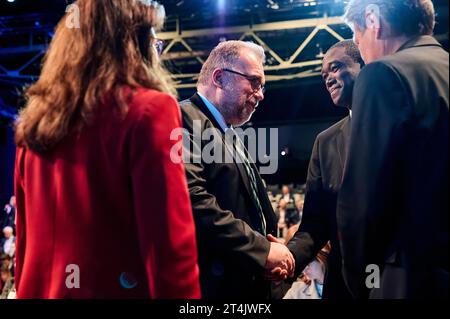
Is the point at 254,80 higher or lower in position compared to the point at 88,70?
lower

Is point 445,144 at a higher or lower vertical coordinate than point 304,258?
higher

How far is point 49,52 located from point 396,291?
3.98 ft

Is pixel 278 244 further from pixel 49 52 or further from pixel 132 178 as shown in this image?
pixel 49 52

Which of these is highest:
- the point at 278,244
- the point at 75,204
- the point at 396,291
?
the point at 75,204

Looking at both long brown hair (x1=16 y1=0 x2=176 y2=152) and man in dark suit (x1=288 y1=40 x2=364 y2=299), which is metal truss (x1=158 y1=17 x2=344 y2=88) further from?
long brown hair (x1=16 y1=0 x2=176 y2=152)

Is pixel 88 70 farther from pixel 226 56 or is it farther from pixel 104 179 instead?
pixel 226 56

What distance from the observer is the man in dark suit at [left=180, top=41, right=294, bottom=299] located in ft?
6.42

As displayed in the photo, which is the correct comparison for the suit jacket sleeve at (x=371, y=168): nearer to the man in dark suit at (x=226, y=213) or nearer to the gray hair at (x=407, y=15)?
the gray hair at (x=407, y=15)

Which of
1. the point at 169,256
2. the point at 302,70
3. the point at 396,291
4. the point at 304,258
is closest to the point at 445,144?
the point at 396,291

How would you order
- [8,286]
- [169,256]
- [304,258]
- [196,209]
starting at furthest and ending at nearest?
[8,286], [304,258], [196,209], [169,256]

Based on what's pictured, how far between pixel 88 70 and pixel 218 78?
117 cm

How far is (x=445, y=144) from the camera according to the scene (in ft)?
4.50

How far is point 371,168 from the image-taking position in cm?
139

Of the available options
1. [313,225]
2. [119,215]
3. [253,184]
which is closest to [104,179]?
[119,215]
